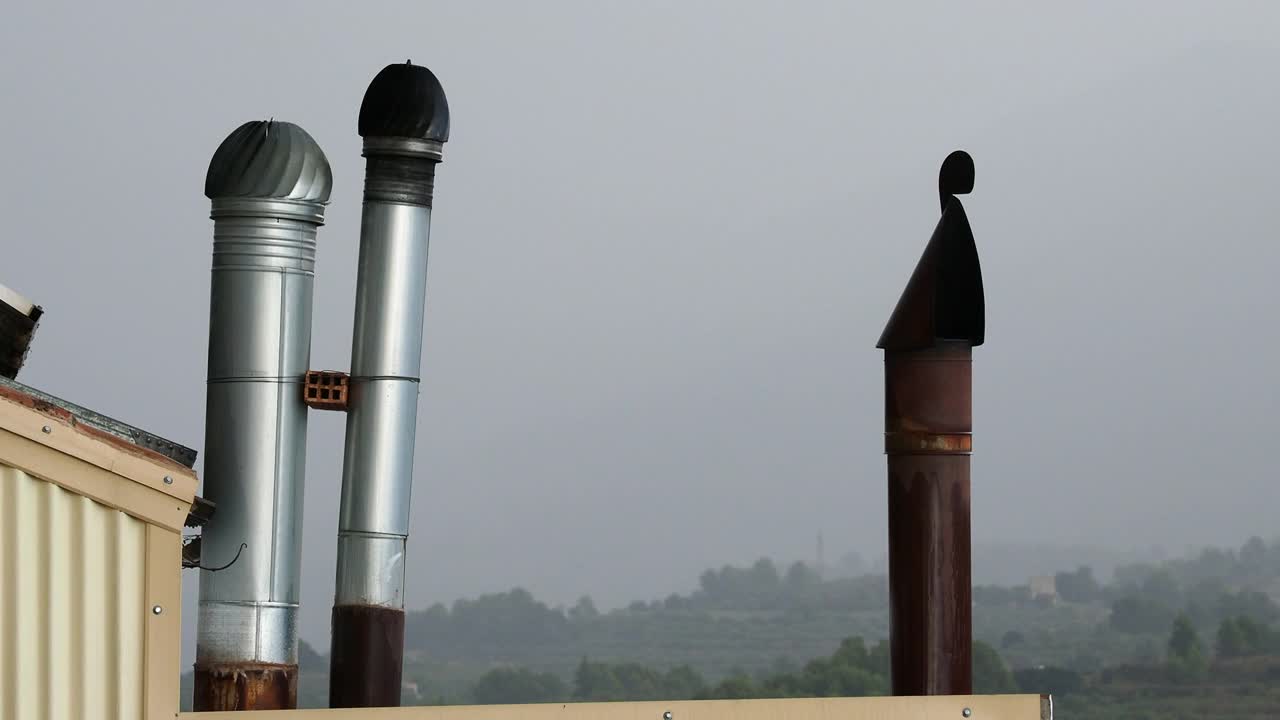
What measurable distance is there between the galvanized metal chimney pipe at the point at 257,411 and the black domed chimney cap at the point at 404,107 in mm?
417

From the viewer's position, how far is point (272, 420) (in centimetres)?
886

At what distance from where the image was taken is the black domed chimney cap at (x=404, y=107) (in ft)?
30.8

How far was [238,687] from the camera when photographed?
858 cm

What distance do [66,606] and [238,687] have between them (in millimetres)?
2108

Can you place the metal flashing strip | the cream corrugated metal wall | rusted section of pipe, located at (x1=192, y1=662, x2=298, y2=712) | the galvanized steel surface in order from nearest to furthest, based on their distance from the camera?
1. the cream corrugated metal wall
2. the metal flashing strip
3. rusted section of pipe, located at (x1=192, y1=662, x2=298, y2=712)
4. the galvanized steel surface

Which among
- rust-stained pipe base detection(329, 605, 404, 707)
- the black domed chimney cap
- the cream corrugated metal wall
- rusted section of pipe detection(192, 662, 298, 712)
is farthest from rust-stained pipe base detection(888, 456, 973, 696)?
the cream corrugated metal wall

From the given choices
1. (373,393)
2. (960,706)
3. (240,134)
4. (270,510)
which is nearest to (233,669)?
(270,510)

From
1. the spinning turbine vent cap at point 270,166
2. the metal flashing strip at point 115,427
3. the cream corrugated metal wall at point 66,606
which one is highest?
the spinning turbine vent cap at point 270,166

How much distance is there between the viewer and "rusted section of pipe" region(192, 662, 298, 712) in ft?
28.1

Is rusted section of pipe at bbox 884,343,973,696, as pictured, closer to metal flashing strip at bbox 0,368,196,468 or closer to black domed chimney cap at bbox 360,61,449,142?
black domed chimney cap at bbox 360,61,449,142

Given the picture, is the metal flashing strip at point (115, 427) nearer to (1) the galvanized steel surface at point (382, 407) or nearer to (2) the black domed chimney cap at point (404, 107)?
(1) the galvanized steel surface at point (382, 407)

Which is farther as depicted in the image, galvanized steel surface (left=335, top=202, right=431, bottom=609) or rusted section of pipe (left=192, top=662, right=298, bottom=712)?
galvanized steel surface (left=335, top=202, right=431, bottom=609)

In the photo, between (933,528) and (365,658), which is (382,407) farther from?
(933,528)

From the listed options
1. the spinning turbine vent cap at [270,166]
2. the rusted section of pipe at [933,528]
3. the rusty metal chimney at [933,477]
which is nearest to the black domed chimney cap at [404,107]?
the spinning turbine vent cap at [270,166]
